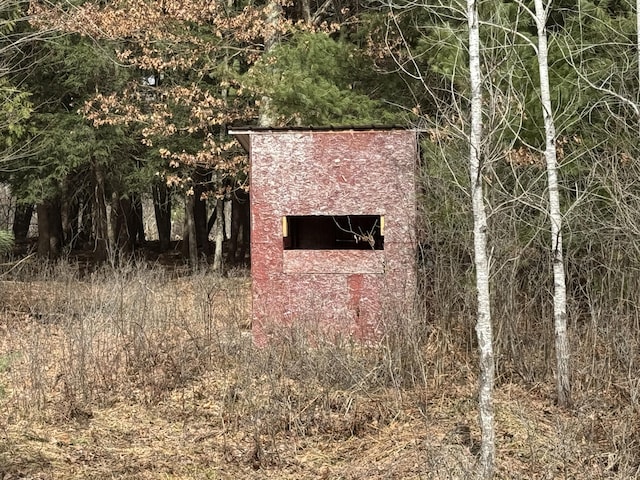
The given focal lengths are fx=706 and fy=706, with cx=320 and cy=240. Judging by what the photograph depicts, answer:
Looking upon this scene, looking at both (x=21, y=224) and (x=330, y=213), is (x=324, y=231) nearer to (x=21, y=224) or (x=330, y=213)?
(x=330, y=213)

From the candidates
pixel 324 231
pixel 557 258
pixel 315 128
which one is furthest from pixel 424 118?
pixel 557 258

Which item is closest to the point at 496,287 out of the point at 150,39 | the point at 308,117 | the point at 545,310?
the point at 545,310

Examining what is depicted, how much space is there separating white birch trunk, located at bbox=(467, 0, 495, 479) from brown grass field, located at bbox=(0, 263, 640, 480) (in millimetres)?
318

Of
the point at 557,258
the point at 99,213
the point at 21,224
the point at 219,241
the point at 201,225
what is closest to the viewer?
the point at 557,258

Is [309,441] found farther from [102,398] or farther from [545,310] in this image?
[545,310]

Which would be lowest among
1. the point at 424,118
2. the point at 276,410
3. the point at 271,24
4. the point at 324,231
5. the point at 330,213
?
the point at 276,410

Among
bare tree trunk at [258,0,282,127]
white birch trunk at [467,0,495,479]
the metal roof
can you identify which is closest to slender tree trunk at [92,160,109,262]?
Result: bare tree trunk at [258,0,282,127]

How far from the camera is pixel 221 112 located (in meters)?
16.9

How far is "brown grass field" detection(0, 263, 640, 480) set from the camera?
20.1 ft

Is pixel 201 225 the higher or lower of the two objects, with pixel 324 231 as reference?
higher

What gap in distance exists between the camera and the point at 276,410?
7.04m

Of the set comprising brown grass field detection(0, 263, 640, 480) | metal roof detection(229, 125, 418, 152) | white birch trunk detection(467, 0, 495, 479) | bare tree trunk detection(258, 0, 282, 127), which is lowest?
brown grass field detection(0, 263, 640, 480)

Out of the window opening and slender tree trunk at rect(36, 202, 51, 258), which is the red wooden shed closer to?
the window opening

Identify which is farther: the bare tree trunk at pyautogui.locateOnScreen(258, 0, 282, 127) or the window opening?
the bare tree trunk at pyautogui.locateOnScreen(258, 0, 282, 127)
